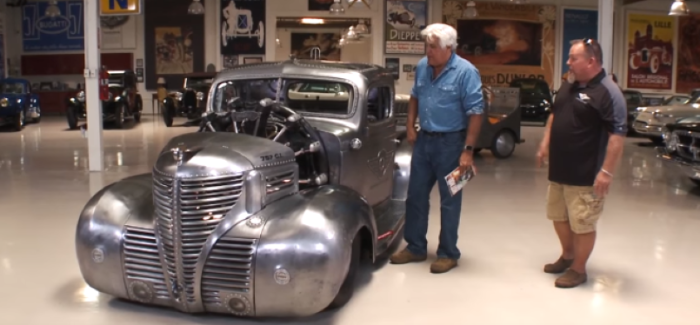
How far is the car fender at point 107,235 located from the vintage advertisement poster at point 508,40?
20.1m

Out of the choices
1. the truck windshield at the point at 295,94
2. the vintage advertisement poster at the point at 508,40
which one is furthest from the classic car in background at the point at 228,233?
the vintage advertisement poster at the point at 508,40

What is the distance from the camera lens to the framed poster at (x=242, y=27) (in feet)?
74.6

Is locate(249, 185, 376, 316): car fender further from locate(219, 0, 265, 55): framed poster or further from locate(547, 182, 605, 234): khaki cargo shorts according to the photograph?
locate(219, 0, 265, 55): framed poster

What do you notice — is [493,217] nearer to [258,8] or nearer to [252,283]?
[252,283]

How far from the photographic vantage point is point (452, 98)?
4602mm

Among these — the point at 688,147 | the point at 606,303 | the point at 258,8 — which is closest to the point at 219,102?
the point at 606,303

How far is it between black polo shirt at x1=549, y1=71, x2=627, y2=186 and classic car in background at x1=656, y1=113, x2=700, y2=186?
4135mm

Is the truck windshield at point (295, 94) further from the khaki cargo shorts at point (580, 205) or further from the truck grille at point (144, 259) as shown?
the khaki cargo shorts at point (580, 205)

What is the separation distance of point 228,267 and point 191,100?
15.0 m

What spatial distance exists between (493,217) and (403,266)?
6.99 ft

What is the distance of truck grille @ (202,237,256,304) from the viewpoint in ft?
11.6

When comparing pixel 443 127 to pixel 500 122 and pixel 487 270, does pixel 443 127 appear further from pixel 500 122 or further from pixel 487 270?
pixel 500 122

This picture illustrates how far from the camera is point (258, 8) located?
22.7 m

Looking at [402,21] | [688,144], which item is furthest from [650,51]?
[688,144]
